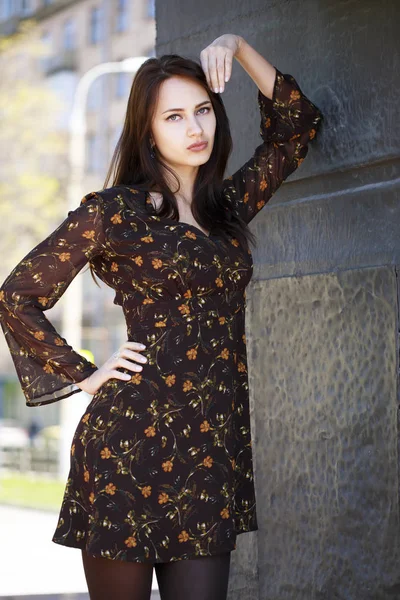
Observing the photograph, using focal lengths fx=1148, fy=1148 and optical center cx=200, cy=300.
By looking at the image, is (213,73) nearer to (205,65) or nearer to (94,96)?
(205,65)

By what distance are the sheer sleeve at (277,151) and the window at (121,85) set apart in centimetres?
3226

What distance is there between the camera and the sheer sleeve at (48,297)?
314 centimetres

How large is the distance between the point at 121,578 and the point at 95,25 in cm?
3540

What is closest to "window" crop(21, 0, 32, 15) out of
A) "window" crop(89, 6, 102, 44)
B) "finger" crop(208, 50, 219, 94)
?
"window" crop(89, 6, 102, 44)

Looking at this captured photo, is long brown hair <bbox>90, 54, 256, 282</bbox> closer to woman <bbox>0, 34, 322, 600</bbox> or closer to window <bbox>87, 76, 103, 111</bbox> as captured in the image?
woman <bbox>0, 34, 322, 600</bbox>

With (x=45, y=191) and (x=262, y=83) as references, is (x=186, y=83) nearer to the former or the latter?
(x=262, y=83)

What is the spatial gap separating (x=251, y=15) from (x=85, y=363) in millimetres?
1436

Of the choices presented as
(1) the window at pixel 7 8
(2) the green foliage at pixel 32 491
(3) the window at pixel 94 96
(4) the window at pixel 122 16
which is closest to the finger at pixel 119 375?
(2) the green foliage at pixel 32 491

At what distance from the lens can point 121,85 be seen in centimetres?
3556

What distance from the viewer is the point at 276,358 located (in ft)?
12.1

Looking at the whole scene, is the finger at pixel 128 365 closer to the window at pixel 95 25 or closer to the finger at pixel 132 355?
the finger at pixel 132 355

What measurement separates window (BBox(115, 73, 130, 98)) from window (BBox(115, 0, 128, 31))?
1.47 m

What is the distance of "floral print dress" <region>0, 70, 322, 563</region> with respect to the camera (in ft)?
9.74

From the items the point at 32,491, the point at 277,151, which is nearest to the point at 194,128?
the point at 277,151
